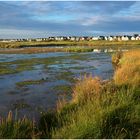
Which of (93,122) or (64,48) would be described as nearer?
(93,122)

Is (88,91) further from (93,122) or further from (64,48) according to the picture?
(64,48)

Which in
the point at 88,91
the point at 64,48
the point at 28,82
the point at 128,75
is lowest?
the point at 64,48

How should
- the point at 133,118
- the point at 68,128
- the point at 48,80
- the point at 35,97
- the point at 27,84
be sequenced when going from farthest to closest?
the point at 48,80 < the point at 27,84 < the point at 35,97 < the point at 133,118 < the point at 68,128

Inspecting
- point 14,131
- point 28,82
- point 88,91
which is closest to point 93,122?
point 14,131

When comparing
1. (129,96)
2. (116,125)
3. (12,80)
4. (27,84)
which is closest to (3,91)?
(27,84)

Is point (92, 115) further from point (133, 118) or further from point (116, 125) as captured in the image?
point (133, 118)

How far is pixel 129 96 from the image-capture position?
941cm

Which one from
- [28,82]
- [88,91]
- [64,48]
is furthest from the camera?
[64,48]

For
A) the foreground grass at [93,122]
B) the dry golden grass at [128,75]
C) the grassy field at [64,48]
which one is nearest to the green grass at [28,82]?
the dry golden grass at [128,75]

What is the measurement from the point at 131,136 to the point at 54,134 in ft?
5.74

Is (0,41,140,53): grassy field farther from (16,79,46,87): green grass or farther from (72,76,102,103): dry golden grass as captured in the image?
(72,76,102,103): dry golden grass

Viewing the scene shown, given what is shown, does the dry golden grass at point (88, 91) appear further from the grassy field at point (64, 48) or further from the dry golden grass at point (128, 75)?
the grassy field at point (64, 48)

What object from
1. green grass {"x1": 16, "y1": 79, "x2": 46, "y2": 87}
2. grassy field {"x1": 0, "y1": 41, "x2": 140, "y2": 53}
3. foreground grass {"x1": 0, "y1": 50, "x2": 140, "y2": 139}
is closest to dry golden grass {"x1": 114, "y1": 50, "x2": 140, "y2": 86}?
foreground grass {"x1": 0, "y1": 50, "x2": 140, "y2": 139}

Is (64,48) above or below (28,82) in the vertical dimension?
below
